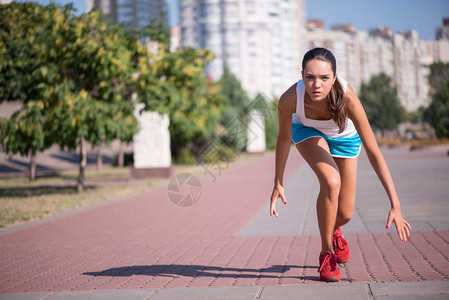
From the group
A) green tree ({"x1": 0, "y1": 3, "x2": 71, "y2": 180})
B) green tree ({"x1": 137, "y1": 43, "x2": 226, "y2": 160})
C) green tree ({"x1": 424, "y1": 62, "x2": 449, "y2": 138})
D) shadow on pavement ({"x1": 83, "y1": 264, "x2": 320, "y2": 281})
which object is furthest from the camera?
green tree ({"x1": 424, "y1": 62, "x2": 449, "y2": 138})

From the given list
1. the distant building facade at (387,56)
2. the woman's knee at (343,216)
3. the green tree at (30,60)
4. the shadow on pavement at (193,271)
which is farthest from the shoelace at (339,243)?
the distant building facade at (387,56)

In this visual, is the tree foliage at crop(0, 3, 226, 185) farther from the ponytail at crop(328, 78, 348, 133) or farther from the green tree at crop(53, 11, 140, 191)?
the ponytail at crop(328, 78, 348, 133)

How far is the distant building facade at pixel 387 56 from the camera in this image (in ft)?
456

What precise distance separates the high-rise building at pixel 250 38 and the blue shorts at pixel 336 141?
115 m

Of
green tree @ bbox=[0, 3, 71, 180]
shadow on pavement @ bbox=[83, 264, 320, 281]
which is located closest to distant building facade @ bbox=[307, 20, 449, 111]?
green tree @ bbox=[0, 3, 71, 180]

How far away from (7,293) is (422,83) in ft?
498

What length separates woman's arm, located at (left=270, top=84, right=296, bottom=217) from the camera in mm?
4477

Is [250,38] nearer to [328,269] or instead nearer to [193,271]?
[193,271]

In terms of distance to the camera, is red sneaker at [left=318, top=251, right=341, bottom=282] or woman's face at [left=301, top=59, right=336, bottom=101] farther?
red sneaker at [left=318, top=251, right=341, bottom=282]

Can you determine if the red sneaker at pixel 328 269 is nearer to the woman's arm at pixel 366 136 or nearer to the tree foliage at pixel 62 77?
the woman's arm at pixel 366 136

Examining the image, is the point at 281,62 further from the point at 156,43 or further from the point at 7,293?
the point at 7,293

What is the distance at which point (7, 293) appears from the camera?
4.70m

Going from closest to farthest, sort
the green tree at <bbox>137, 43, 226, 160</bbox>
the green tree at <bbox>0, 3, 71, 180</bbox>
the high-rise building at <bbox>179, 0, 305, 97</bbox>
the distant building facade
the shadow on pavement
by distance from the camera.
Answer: the shadow on pavement, the green tree at <bbox>0, 3, 71, 180</bbox>, the green tree at <bbox>137, 43, 226, 160</bbox>, the high-rise building at <bbox>179, 0, 305, 97</bbox>, the distant building facade

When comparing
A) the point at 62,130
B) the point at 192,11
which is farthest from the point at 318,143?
the point at 192,11
